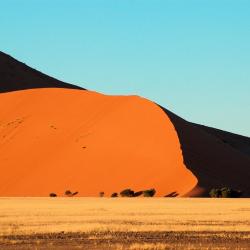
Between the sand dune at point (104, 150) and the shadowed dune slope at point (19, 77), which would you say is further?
the shadowed dune slope at point (19, 77)

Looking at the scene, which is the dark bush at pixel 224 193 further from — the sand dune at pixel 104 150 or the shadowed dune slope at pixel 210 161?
the sand dune at pixel 104 150

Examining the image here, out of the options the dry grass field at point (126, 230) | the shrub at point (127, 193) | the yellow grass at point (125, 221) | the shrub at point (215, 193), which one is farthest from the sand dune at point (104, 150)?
the dry grass field at point (126, 230)

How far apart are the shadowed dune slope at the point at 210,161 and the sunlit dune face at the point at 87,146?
47.5 inches

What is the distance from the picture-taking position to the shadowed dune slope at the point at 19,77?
446ft

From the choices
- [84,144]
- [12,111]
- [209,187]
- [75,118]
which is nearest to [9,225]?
[209,187]

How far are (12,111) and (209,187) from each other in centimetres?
3533

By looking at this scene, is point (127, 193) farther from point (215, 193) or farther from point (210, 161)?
point (210, 161)

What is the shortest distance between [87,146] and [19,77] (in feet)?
194

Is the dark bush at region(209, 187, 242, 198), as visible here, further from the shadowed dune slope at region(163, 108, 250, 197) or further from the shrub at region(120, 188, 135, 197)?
the shrub at region(120, 188, 135, 197)

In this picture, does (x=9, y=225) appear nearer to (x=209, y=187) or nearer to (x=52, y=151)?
(x=209, y=187)

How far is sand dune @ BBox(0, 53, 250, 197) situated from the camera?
7619 centimetres

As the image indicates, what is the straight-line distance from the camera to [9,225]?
106 feet

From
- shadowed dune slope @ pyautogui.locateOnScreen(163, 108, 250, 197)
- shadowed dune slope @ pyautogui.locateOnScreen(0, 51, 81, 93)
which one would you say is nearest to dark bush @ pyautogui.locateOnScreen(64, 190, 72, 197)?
shadowed dune slope @ pyautogui.locateOnScreen(163, 108, 250, 197)

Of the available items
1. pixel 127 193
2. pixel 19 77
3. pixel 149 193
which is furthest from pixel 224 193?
pixel 19 77
